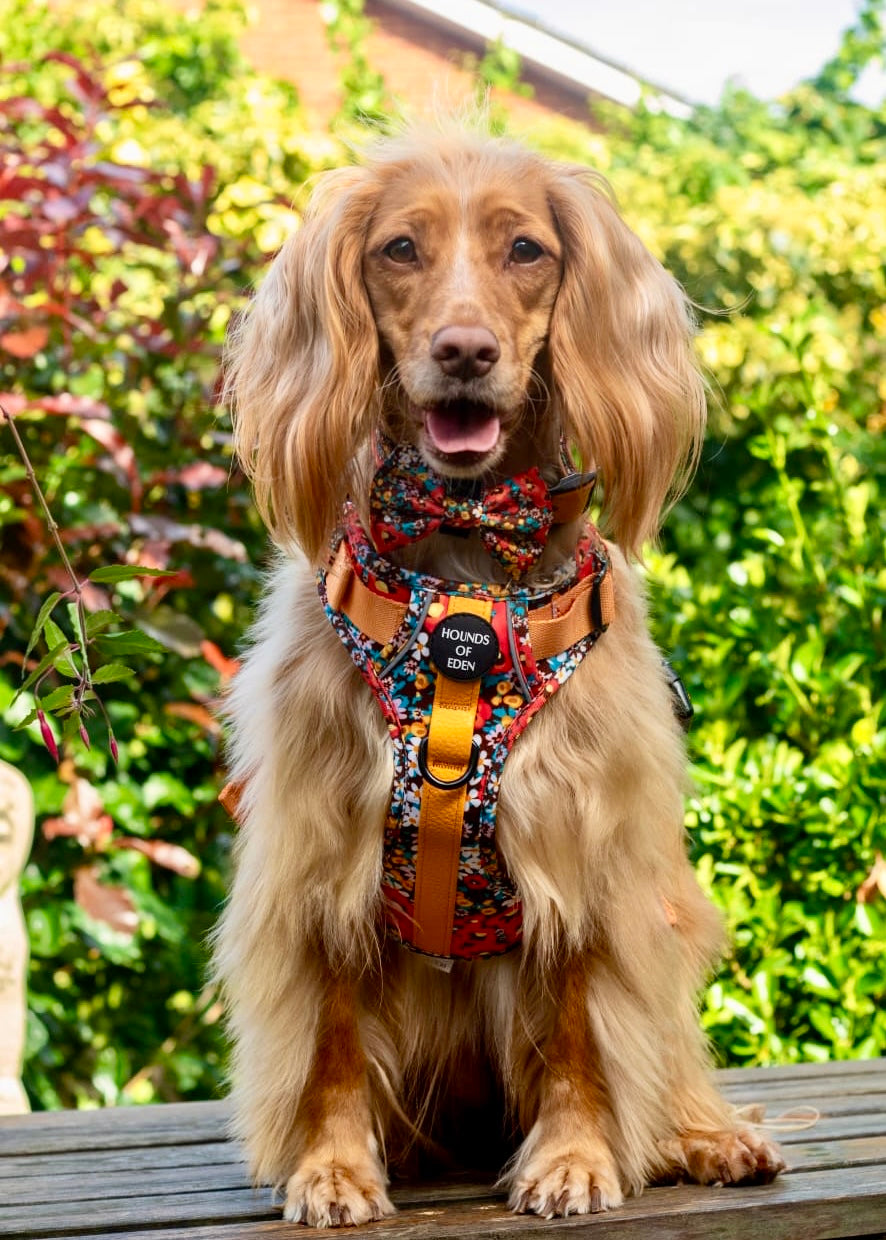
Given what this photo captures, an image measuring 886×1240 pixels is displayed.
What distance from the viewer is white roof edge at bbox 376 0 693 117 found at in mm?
15492

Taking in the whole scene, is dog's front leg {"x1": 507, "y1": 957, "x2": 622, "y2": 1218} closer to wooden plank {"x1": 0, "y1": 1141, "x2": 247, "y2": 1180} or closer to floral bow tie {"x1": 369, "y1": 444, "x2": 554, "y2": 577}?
wooden plank {"x1": 0, "y1": 1141, "x2": 247, "y2": 1180}

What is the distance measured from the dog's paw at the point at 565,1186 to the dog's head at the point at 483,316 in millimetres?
932

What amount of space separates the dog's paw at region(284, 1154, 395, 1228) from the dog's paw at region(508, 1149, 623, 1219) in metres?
0.20

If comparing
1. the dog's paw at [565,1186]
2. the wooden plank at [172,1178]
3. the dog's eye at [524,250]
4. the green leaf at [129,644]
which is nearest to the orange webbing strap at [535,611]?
the dog's eye at [524,250]

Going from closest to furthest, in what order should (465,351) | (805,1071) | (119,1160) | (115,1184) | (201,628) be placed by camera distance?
(465,351), (115,1184), (119,1160), (805,1071), (201,628)

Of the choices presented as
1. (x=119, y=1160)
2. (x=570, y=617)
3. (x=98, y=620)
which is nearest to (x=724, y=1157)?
(x=570, y=617)

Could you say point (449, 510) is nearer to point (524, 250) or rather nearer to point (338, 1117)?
point (524, 250)

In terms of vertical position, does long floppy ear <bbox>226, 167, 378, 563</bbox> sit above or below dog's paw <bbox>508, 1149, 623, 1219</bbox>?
above

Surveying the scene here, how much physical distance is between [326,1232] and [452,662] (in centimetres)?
81

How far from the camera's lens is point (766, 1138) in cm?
252

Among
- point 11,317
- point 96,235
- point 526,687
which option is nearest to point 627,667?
point 526,687

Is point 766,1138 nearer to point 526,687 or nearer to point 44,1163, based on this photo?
point 526,687

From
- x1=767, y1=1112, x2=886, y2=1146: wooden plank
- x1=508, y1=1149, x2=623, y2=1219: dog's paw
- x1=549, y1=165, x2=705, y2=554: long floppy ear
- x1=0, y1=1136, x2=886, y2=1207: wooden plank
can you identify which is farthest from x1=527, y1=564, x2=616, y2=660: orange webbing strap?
x1=767, y1=1112, x2=886, y2=1146: wooden plank

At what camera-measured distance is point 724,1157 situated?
8.07 feet
